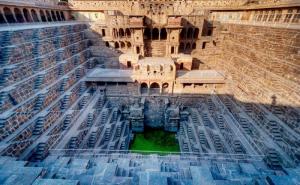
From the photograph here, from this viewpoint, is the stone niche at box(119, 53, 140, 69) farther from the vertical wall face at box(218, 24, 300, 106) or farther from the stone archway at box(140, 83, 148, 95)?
the vertical wall face at box(218, 24, 300, 106)

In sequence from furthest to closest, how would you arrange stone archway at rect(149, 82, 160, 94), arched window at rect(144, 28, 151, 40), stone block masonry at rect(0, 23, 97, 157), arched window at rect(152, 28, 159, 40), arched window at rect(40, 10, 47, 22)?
arched window at rect(152, 28, 159, 40) → arched window at rect(144, 28, 151, 40) → arched window at rect(40, 10, 47, 22) → stone archway at rect(149, 82, 160, 94) → stone block masonry at rect(0, 23, 97, 157)

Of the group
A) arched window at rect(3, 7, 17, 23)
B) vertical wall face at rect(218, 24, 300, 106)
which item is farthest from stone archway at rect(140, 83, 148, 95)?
arched window at rect(3, 7, 17, 23)

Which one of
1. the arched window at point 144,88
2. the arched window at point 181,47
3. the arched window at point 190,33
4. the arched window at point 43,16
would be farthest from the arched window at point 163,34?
the arched window at point 43,16

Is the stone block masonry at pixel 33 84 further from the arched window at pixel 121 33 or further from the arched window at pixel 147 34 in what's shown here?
the arched window at pixel 147 34

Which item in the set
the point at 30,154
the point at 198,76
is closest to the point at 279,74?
the point at 198,76

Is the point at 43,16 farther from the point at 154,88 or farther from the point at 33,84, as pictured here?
the point at 154,88

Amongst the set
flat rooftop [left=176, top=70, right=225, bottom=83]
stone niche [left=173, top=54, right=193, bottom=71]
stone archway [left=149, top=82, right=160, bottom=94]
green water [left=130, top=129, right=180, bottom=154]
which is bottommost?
green water [left=130, top=129, right=180, bottom=154]

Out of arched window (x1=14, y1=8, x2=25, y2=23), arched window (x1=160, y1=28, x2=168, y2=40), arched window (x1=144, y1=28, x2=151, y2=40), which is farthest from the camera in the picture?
arched window (x1=160, y1=28, x2=168, y2=40)

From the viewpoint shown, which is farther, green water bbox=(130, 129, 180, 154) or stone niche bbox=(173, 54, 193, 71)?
stone niche bbox=(173, 54, 193, 71)

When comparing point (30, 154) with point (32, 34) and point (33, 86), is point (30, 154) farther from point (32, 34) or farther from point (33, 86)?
point (32, 34)
